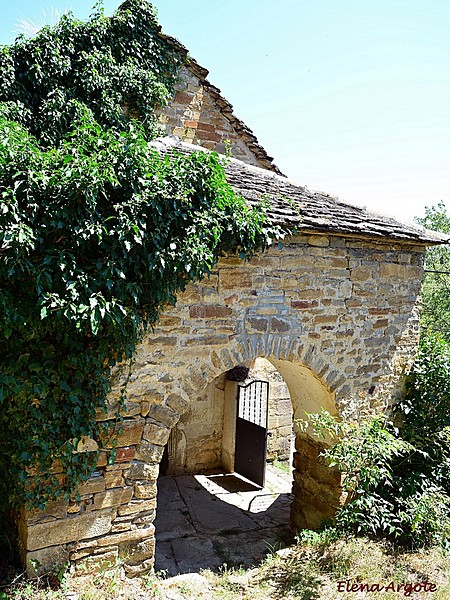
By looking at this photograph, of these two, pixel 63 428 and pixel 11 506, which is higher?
pixel 63 428

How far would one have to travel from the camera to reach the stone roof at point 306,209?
15.9ft

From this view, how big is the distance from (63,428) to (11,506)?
0.98 meters

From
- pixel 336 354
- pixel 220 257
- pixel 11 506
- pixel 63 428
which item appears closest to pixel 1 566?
pixel 11 506

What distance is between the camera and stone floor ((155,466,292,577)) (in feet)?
19.0

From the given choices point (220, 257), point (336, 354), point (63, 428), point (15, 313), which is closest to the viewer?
point (15, 313)

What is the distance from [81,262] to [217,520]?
501 centimetres

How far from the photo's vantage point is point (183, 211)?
13.0 feet

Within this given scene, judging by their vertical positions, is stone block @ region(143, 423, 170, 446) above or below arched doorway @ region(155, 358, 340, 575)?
above

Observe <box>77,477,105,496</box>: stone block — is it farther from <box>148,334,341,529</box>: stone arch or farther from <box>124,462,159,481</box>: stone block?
<box>148,334,341,529</box>: stone arch

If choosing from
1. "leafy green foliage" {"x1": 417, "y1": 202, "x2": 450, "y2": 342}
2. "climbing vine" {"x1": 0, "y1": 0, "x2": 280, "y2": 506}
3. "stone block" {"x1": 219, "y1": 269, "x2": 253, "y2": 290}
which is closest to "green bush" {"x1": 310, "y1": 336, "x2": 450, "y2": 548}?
"stone block" {"x1": 219, "y1": 269, "x2": 253, "y2": 290}

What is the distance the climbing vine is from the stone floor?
2.58m

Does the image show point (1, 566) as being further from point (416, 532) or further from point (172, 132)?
point (172, 132)

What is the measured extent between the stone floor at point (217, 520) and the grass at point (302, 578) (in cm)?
61

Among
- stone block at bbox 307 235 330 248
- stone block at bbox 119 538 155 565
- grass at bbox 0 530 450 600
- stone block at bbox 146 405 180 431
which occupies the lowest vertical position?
grass at bbox 0 530 450 600
